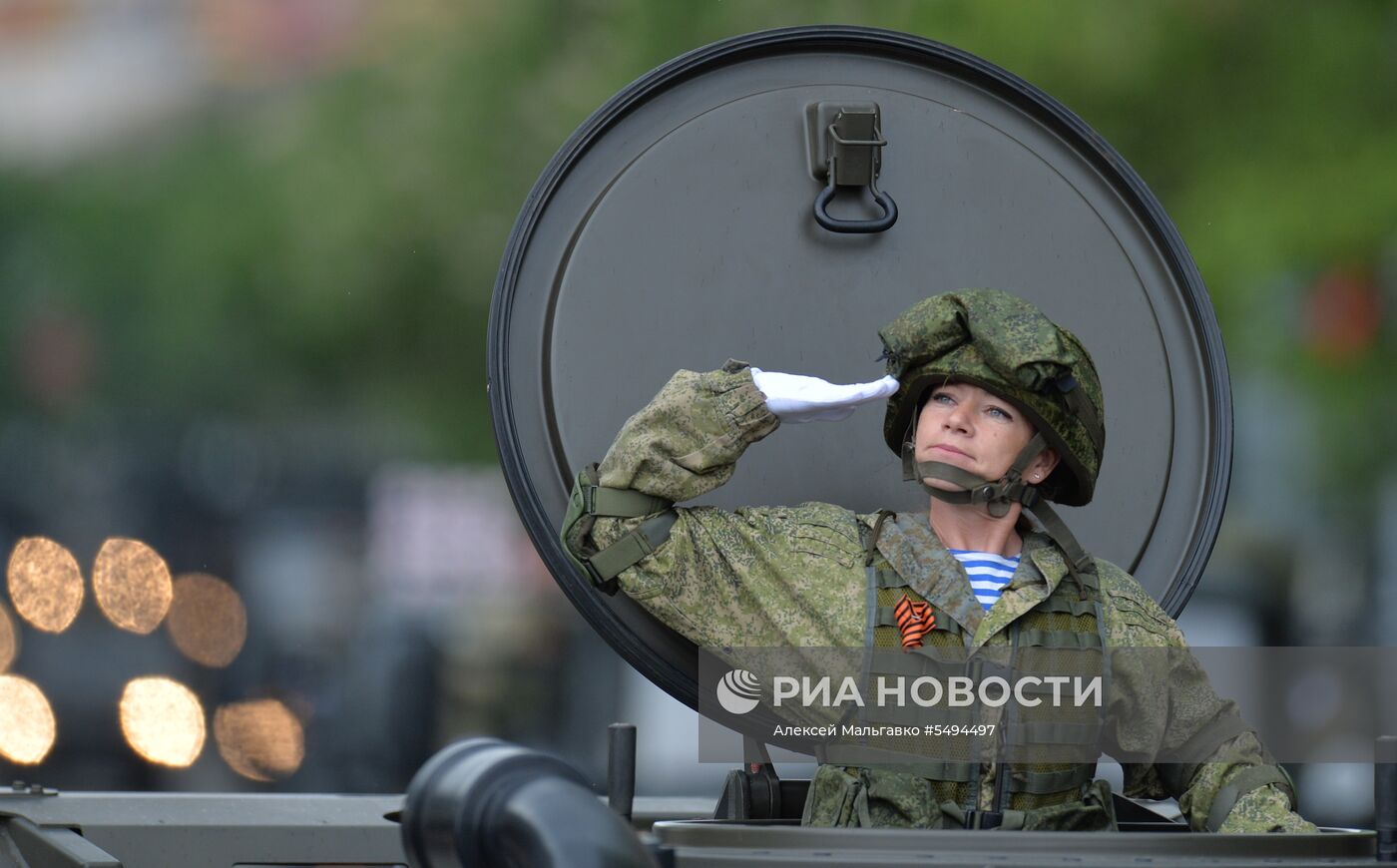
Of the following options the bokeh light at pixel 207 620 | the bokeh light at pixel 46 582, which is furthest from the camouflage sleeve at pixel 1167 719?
the bokeh light at pixel 46 582

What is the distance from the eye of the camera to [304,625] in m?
7.61

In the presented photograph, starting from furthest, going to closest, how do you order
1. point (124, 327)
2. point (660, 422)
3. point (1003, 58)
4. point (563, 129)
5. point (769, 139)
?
point (124, 327) < point (563, 129) < point (1003, 58) < point (769, 139) < point (660, 422)

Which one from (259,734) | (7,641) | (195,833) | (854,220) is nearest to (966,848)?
(195,833)

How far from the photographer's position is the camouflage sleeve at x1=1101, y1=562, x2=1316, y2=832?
2.59 meters

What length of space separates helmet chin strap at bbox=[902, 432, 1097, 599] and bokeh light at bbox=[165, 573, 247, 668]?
5450 mm

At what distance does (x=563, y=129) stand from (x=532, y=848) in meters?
4.85

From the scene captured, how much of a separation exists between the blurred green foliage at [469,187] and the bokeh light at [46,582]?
61 centimetres

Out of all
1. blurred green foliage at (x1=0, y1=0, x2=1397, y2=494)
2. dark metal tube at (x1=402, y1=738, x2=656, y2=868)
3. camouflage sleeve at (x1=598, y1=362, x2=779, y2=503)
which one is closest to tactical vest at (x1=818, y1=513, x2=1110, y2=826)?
camouflage sleeve at (x1=598, y1=362, x2=779, y2=503)

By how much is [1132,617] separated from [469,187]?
A: 14.7ft

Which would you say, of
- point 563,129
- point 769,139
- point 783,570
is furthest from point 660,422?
point 563,129

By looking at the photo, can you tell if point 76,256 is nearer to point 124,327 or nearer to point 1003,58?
point 124,327

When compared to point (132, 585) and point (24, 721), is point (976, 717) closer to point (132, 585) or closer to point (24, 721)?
point (24, 721)

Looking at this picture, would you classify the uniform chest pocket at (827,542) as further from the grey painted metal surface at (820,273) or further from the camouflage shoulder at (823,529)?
the grey painted metal surface at (820,273)

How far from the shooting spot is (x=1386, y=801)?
219 centimetres
